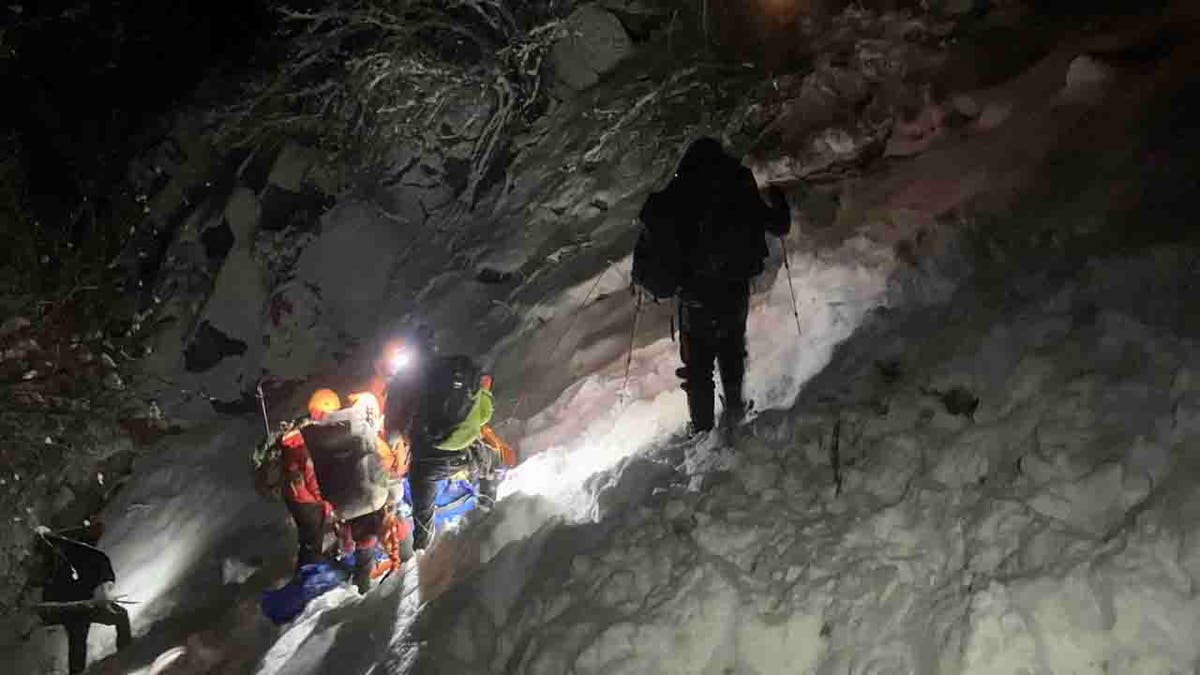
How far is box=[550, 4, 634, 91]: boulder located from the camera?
30.3ft

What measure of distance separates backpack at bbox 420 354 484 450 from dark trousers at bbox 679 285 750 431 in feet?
4.87

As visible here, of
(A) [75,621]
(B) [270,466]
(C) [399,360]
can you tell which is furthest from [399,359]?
(A) [75,621]

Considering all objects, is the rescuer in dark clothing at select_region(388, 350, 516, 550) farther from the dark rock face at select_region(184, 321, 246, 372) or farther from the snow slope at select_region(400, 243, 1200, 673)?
the dark rock face at select_region(184, 321, 246, 372)

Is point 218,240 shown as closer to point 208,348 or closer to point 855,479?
point 208,348

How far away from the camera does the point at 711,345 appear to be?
5.76m

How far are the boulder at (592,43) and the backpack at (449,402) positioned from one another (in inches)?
168

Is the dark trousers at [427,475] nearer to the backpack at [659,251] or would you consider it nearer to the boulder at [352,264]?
the backpack at [659,251]

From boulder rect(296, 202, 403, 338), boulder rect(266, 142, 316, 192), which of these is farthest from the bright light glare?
boulder rect(266, 142, 316, 192)

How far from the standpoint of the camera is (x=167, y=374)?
10.7m

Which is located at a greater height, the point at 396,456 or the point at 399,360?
the point at 399,360

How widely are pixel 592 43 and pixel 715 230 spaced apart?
4.69 m

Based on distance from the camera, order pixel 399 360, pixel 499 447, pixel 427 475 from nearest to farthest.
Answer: pixel 427 475, pixel 399 360, pixel 499 447

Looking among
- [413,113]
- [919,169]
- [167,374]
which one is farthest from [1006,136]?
[167,374]

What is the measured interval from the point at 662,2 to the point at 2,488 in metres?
8.91
